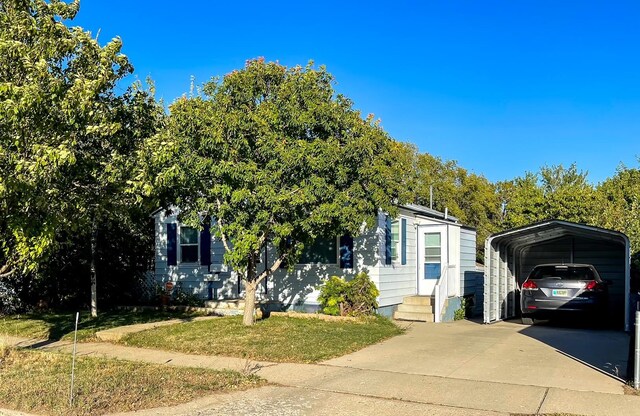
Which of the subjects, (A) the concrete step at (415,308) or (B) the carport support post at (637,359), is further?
(A) the concrete step at (415,308)

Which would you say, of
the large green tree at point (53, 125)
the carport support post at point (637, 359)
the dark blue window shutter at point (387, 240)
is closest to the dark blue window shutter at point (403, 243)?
the dark blue window shutter at point (387, 240)

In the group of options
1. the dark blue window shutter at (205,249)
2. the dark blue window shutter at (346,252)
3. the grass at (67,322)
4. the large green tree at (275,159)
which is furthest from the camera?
the dark blue window shutter at (205,249)

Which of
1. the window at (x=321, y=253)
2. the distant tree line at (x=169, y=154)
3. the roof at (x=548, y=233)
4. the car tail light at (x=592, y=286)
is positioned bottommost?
the car tail light at (x=592, y=286)

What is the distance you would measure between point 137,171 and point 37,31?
2565 mm

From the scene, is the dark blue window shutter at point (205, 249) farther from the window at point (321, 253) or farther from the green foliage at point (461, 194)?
the green foliage at point (461, 194)

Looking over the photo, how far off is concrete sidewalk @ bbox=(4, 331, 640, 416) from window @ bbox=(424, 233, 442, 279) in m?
8.81

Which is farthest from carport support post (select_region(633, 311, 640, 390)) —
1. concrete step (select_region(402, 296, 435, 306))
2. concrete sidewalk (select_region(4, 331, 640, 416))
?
concrete step (select_region(402, 296, 435, 306))

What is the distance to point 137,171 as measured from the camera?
31.1ft

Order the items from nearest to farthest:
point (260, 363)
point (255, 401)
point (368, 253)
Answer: point (255, 401) < point (260, 363) < point (368, 253)

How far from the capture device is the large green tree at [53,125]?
8.10 m

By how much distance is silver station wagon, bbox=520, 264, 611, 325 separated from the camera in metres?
13.6

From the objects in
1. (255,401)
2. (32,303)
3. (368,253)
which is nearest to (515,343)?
(368,253)

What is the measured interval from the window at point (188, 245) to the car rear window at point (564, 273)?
972cm

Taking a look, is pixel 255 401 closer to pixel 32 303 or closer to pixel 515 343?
pixel 515 343
